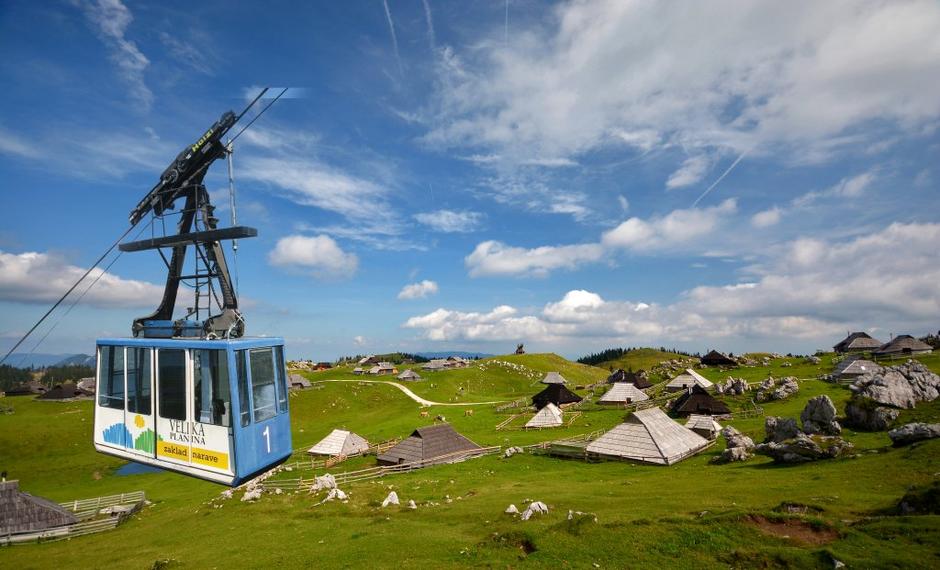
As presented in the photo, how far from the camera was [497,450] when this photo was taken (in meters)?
46.9

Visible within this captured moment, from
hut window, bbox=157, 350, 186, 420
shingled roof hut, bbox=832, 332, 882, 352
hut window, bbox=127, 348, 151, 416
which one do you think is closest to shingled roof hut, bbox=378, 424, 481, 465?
hut window, bbox=127, 348, 151, 416

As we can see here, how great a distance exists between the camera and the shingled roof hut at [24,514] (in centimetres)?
3503

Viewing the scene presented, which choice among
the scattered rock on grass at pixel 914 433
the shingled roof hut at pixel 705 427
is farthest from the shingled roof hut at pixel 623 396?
the scattered rock on grass at pixel 914 433

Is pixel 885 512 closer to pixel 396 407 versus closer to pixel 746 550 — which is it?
pixel 746 550

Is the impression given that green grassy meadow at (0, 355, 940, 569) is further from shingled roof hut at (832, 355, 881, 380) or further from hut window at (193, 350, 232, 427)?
shingled roof hut at (832, 355, 881, 380)

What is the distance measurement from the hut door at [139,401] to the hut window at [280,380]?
4192 millimetres

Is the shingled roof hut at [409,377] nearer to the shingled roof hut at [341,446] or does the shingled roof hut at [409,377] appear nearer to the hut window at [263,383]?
the shingled roof hut at [341,446]

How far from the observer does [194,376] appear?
48.2ft

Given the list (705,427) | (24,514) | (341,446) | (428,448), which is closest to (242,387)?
(428,448)

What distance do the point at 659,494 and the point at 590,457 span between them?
14.6 meters

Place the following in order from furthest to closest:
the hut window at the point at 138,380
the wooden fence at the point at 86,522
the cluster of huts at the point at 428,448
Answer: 1. the cluster of huts at the point at 428,448
2. the wooden fence at the point at 86,522
3. the hut window at the point at 138,380

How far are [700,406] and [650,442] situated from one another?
2347 centimetres

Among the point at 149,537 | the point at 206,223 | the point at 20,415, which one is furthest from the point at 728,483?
the point at 20,415

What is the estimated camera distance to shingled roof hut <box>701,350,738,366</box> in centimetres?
9944
